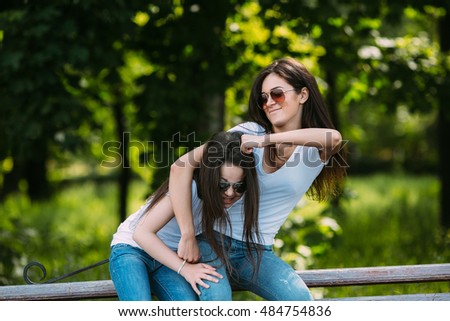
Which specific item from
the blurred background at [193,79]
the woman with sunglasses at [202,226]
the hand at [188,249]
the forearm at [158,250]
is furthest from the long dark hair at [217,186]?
the blurred background at [193,79]

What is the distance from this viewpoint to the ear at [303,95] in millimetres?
2996

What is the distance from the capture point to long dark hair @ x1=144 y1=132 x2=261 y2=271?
269cm

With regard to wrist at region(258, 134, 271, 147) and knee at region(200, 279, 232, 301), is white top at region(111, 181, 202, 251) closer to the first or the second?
knee at region(200, 279, 232, 301)

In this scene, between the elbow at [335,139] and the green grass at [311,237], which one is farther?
the green grass at [311,237]

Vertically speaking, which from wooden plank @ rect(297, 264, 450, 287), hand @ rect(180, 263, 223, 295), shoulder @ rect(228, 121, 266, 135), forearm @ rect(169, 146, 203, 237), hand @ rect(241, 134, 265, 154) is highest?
shoulder @ rect(228, 121, 266, 135)

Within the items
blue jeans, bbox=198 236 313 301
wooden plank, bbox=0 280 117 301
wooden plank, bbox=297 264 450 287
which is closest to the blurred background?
wooden plank, bbox=297 264 450 287

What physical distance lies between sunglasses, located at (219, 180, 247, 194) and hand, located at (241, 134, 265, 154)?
16 cm

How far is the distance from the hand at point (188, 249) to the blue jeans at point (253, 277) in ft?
0.38

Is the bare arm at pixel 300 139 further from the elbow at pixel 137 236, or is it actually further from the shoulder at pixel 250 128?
the elbow at pixel 137 236

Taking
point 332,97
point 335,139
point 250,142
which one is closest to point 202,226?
point 250,142

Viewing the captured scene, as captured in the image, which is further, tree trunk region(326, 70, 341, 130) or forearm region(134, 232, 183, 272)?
tree trunk region(326, 70, 341, 130)
